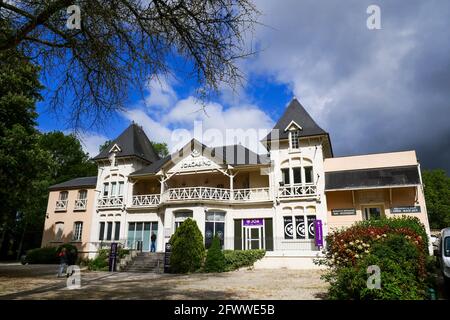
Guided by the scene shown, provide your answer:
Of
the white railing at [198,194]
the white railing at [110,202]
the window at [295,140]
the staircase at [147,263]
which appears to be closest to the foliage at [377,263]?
the staircase at [147,263]

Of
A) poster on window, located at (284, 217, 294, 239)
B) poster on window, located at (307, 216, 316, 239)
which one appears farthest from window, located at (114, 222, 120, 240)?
poster on window, located at (307, 216, 316, 239)

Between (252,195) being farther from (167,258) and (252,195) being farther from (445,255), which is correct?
(445,255)

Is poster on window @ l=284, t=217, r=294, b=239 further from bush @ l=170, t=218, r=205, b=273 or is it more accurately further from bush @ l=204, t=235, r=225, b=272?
bush @ l=170, t=218, r=205, b=273

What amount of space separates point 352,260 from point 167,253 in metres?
12.9

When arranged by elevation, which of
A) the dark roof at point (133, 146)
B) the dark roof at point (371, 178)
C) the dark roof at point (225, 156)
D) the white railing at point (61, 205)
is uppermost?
the dark roof at point (133, 146)

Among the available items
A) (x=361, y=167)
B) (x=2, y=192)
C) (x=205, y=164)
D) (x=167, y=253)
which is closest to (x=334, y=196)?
(x=361, y=167)

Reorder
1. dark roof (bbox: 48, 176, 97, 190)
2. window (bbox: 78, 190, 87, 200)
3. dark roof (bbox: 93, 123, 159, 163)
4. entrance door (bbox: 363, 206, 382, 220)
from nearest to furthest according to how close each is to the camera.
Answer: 1. entrance door (bbox: 363, 206, 382, 220)
2. dark roof (bbox: 93, 123, 159, 163)
3. dark roof (bbox: 48, 176, 97, 190)
4. window (bbox: 78, 190, 87, 200)

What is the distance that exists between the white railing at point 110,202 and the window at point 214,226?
8.84 metres

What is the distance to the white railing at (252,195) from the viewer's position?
80.3ft

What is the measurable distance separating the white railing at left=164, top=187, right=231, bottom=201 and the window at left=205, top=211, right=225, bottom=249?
1.20 m

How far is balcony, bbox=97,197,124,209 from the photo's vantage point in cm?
2796

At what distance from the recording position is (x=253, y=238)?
2400 cm

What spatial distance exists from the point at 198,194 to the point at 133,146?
30.8ft

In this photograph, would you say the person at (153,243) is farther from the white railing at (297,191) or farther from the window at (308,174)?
the window at (308,174)
